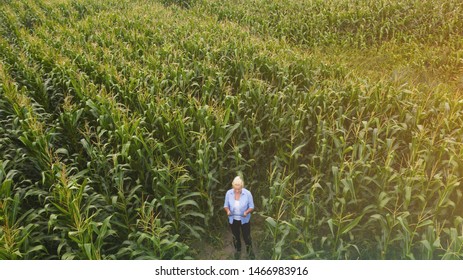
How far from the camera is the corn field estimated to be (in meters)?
4.39

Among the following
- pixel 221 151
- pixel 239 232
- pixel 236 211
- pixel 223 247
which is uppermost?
pixel 221 151

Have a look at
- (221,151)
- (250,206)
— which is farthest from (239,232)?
(221,151)

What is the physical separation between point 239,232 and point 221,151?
1.37m

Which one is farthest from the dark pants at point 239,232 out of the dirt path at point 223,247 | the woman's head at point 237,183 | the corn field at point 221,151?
the woman's head at point 237,183

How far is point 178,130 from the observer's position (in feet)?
18.3

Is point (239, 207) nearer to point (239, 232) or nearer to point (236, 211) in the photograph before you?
point (236, 211)

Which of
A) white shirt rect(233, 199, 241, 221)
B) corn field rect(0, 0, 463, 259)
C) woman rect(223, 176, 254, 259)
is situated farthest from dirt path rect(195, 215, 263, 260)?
white shirt rect(233, 199, 241, 221)

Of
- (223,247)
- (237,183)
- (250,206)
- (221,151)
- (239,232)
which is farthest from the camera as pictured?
(221,151)

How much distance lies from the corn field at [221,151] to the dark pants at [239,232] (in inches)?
11.3

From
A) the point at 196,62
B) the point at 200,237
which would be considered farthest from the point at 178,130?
the point at 196,62

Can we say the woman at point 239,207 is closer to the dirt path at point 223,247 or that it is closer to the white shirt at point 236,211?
the white shirt at point 236,211

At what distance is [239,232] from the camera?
15.4 feet

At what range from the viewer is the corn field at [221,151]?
439 cm
